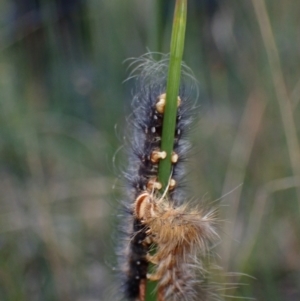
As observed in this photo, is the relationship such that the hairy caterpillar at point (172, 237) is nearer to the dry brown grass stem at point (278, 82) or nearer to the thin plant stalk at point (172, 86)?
the thin plant stalk at point (172, 86)

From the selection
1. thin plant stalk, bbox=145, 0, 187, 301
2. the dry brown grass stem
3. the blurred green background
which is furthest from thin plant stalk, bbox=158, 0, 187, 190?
the dry brown grass stem

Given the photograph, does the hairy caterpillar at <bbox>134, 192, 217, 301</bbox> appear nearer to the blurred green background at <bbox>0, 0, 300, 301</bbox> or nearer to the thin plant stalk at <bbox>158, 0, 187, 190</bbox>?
the thin plant stalk at <bbox>158, 0, 187, 190</bbox>

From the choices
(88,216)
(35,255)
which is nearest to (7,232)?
(35,255)

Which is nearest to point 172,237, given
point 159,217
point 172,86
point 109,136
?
point 159,217

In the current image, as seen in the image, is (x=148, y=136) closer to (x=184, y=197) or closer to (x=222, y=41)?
(x=184, y=197)

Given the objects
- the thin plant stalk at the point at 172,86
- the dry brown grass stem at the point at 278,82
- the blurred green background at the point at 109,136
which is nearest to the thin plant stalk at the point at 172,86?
the thin plant stalk at the point at 172,86
